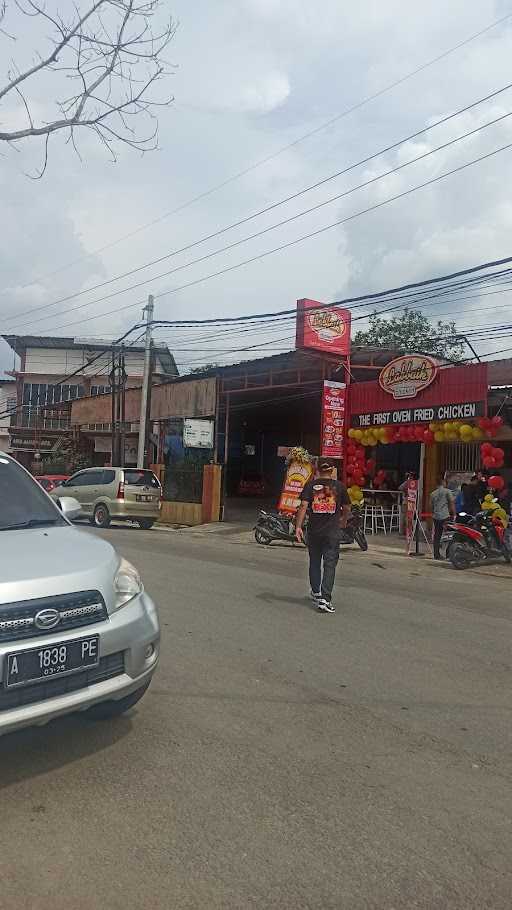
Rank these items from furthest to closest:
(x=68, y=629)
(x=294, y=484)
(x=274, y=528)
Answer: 1. (x=294, y=484)
2. (x=274, y=528)
3. (x=68, y=629)

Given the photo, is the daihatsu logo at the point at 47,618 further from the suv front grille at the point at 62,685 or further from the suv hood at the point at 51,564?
the suv front grille at the point at 62,685

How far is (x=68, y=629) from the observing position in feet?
11.6

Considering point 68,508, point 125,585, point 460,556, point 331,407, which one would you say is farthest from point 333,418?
point 125,585

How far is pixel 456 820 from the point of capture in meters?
3.36

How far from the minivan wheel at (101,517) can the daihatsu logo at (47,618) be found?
17.0 meters

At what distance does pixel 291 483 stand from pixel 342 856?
51.6ft

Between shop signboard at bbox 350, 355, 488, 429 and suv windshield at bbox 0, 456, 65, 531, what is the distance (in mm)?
13879

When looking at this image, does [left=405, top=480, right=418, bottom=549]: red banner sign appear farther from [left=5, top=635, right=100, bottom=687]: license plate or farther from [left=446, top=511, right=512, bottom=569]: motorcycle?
[left=5, top=635, right=100, bottom=687]: license plate

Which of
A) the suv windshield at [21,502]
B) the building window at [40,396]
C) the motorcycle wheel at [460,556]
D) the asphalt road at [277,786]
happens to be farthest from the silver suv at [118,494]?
the building window at [40,396]

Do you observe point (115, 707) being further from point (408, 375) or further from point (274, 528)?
point (408, 375)

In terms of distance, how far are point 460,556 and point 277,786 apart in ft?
35.0

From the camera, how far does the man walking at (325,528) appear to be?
8164 mm

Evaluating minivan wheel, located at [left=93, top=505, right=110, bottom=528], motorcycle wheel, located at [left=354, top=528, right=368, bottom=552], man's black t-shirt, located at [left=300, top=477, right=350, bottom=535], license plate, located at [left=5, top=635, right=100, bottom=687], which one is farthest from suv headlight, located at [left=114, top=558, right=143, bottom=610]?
minivan wheel, located at [left=93, top=505, right=110, bottom=528]

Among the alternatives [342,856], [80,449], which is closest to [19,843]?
[342,856]
